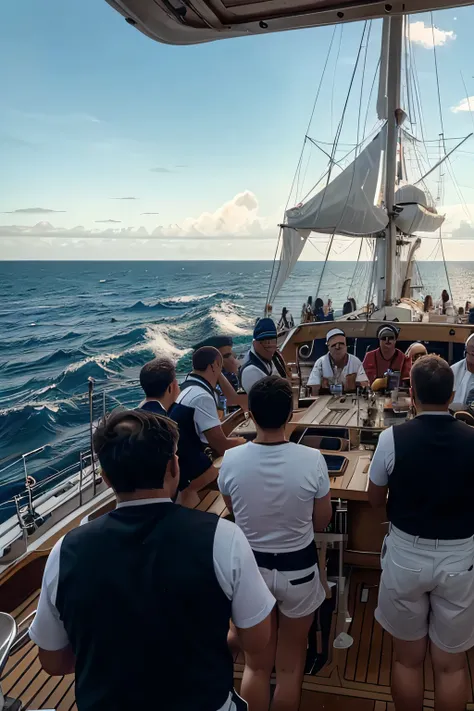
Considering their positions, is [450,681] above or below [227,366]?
below

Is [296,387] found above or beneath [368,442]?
beneath

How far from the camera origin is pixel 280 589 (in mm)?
2082

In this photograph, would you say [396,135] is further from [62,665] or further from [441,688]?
[62,665]

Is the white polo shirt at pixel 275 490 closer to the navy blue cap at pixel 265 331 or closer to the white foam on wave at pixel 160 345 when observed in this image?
the navy blue cap at pixel 265 331

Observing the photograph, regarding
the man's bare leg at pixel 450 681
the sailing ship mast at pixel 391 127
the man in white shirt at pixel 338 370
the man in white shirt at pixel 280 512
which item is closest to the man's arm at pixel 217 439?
the man in white shirt at pixel 280 512

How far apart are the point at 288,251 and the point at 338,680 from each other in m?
10.8

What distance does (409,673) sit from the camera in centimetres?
216

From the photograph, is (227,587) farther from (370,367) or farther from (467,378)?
(370,367)

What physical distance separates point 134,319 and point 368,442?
117ft

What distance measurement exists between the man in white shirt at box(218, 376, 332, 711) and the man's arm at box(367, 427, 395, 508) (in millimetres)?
210

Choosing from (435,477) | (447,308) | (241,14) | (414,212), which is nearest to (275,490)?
(435,477)

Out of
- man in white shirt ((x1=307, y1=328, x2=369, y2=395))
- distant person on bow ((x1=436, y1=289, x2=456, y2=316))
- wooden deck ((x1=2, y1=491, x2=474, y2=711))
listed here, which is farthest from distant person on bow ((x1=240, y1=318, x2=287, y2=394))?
distant person on bow ((x1=436, y1=289, x2=456, y2=316))

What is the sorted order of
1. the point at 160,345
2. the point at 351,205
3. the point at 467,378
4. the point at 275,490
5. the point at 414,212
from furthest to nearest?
the point at 160,345, the point at 414,212, the point at 351,205, the point at 467,378, the point at 275,490

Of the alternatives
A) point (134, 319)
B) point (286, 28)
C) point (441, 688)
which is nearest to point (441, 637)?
point (441, 688)
